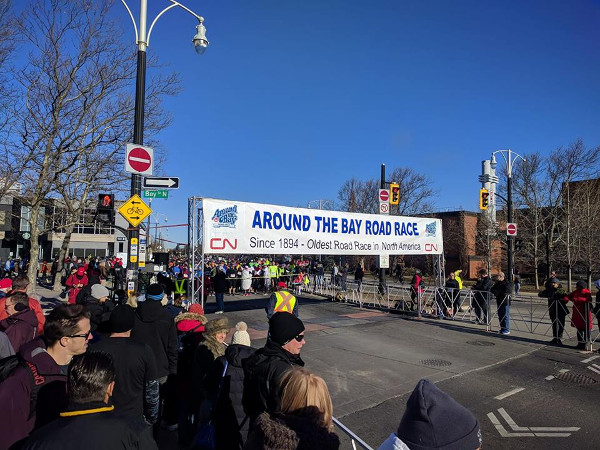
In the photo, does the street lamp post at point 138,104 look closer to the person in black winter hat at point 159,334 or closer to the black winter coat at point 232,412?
the person in black winter hat at point 159,334

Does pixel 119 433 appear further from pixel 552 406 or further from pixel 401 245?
pixel 401 245

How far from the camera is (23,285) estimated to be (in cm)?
580

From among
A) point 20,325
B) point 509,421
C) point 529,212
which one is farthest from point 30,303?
point 529,212

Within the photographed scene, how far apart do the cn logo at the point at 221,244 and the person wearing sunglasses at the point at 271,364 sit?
338 inches

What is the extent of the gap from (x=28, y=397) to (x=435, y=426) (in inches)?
93.5

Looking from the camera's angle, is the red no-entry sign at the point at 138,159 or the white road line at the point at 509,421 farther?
the red no-entry sign at the point at 138,159

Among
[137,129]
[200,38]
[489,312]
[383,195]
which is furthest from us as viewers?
[383,195]

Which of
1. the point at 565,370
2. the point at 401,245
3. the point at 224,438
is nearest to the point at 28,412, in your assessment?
the point at 224,438

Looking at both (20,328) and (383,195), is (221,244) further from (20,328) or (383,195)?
(383,195)

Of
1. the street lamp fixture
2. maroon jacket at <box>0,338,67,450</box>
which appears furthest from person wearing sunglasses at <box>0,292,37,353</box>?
the street lamp fixture

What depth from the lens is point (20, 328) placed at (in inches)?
172

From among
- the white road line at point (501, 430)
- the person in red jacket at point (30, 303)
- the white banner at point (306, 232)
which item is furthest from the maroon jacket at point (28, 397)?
the white banner at point (306, 232)

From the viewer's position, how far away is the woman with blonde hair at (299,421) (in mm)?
2002

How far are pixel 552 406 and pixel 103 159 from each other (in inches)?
717
